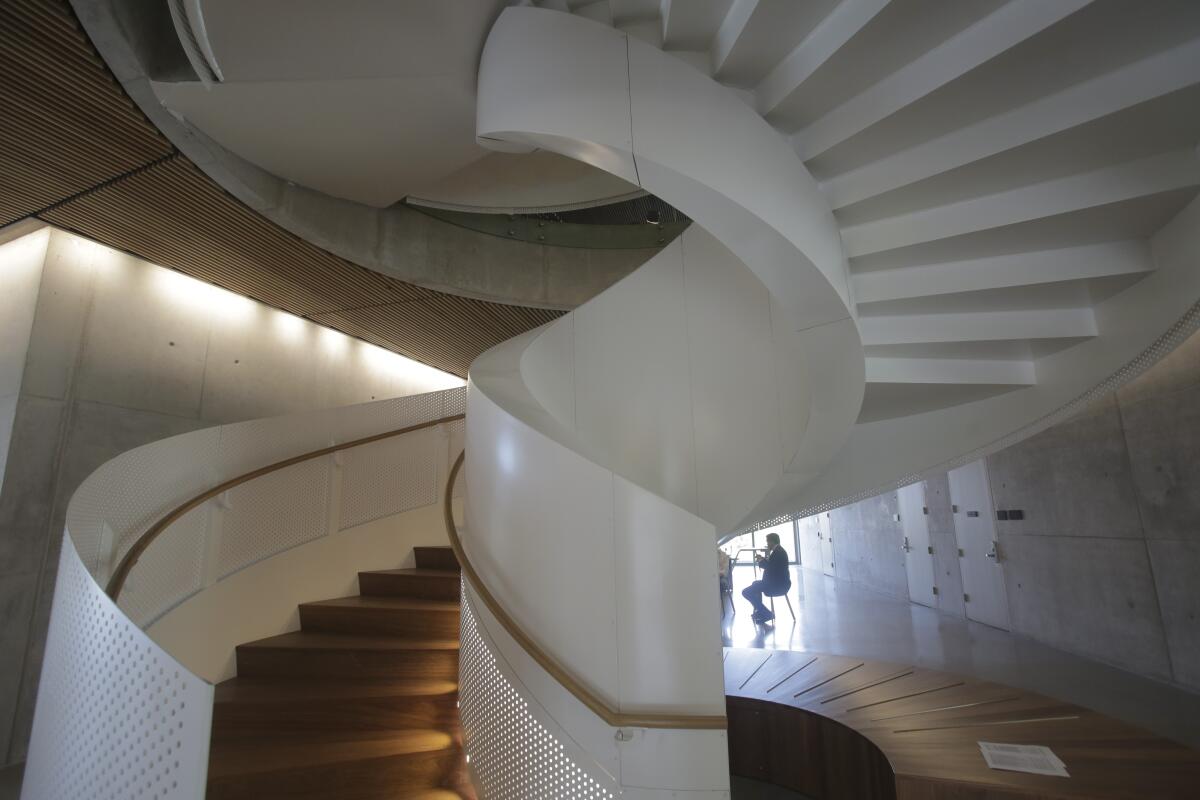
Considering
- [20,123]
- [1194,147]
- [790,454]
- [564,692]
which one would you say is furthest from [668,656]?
[20,123]

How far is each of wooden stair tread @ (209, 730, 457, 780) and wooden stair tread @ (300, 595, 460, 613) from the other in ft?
2.55

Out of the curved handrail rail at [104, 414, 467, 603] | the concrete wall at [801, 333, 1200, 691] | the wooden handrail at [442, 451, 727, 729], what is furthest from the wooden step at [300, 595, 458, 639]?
the concrete wall at [801, 333, 1200, 691]

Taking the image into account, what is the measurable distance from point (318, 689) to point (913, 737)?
10.3 ft

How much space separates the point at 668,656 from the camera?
2.27 meters

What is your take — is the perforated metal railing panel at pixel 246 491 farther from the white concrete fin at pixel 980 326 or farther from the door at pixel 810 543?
the door at pixel 810 543

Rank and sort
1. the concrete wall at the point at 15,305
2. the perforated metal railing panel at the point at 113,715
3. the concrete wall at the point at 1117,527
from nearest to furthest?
1. the perforated metal railing panel at the point at 113,715
2. the concrete wall at the point at 15,305
3. the concrete wall at the point at 1117,527

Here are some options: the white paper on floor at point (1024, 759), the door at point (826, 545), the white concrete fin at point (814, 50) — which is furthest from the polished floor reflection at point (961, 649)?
the white concrete fin at point (814, 50)

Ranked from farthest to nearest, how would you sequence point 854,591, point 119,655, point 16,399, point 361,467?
point 854,591 < point 361,467 < point 16,399 < point 119,655

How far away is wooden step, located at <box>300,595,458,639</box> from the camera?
3.59 meters

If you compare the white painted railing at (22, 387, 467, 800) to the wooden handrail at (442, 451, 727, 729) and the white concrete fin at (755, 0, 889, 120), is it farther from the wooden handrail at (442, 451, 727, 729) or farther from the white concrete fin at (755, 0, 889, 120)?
the white concrete fin at (755, 0, 889, 120)

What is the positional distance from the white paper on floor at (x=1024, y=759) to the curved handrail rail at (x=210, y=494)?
3772mm

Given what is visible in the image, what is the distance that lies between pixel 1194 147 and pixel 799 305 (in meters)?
1.56

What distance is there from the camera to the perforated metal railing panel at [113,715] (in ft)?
5.32

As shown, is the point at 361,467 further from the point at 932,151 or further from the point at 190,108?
the point at 932,151
